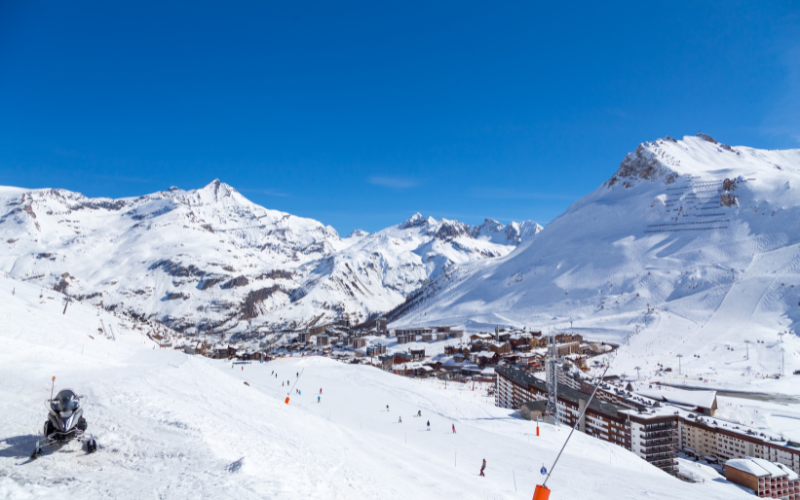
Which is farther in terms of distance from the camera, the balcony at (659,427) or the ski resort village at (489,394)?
the balcony at (659,427)

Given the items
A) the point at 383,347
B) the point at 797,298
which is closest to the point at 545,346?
the point at 383,347

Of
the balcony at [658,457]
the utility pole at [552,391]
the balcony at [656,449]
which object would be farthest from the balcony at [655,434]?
the utility pole at [552,391]

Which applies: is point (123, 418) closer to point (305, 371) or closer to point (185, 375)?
point (185, 375)

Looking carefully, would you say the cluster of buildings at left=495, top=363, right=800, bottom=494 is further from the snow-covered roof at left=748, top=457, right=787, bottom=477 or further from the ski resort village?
the ski resort village

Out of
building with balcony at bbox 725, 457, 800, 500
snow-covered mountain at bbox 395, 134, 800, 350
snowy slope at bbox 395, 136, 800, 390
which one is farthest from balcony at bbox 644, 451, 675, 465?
snow-covered mountain at bbox 395, 134, 800, 350

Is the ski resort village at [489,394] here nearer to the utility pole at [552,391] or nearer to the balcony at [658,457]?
the balcony at [658,457]

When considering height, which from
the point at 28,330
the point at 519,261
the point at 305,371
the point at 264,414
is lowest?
the point at 305,371

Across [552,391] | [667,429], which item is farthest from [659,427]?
[552,391]
